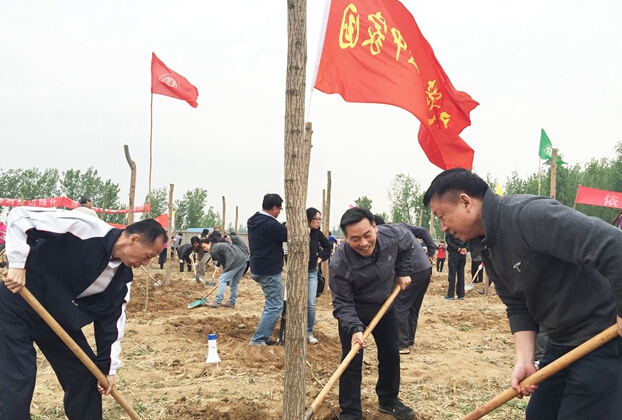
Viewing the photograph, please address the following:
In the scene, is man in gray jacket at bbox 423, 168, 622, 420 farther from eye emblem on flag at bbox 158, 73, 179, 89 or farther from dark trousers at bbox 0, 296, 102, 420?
eye emblem on flag at bbox 158, 73, 179, 89

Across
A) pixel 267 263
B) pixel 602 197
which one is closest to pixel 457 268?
pixel 602 197

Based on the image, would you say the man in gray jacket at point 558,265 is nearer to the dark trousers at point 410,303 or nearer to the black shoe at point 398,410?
the black shoe at point 398,410

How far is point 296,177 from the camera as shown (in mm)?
3193

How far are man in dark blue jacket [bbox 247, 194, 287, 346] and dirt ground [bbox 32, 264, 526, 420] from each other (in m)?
0.32

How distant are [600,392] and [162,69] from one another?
9665mm

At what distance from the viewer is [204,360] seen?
6.02m

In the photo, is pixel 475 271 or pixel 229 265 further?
pixel 475 271

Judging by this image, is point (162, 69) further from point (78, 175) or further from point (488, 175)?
point (78, 175)

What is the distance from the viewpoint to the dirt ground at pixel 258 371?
4.30 m

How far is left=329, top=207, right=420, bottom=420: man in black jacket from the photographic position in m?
3.81

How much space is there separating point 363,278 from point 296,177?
3.89 feet

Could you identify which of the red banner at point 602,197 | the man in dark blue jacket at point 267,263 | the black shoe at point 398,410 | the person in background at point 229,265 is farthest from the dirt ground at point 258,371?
the red banner at point 602,197

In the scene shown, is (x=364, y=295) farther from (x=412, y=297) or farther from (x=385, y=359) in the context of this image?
(x=412, y=297)

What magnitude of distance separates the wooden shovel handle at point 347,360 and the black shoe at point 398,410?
666mm
